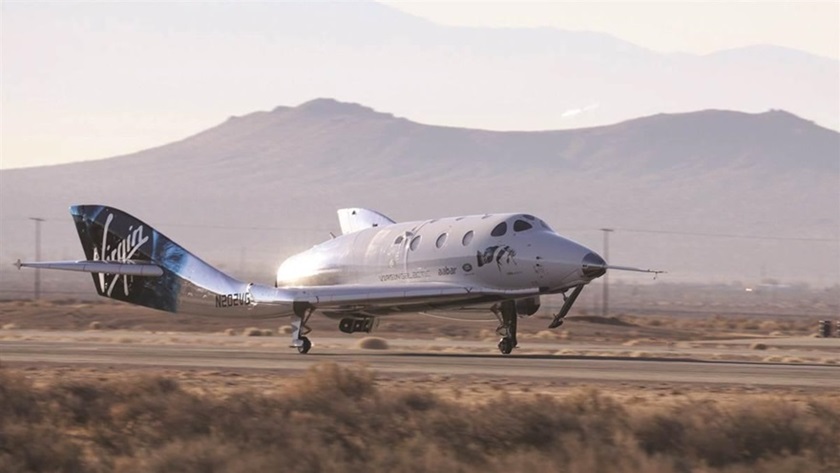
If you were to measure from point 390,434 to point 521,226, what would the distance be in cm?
2000

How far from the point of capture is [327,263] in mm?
45188

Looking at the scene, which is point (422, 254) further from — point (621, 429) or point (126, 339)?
point (621, 429)

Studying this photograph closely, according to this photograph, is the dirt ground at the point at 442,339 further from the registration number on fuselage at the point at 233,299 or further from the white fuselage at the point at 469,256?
the registration number on fuselage at the point at 233,299

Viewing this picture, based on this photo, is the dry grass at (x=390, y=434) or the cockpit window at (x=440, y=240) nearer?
the dry grass at (x=390, y=434)

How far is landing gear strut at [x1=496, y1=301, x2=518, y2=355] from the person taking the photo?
40.5 m

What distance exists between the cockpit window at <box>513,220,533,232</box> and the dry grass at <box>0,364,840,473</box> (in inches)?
649

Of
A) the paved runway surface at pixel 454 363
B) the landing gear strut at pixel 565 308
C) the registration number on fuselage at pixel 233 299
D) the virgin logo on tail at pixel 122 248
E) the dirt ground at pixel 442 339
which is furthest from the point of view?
the virgin logo on tail at pixel 122 248

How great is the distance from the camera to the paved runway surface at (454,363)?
108 feet

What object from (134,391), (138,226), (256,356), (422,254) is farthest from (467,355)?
(134,391)

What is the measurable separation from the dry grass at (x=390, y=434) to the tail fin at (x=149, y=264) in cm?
1970

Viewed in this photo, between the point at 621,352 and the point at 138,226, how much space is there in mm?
14792

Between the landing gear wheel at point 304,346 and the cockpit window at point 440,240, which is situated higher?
the cockpit window at point 440,240

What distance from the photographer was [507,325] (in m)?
40.9

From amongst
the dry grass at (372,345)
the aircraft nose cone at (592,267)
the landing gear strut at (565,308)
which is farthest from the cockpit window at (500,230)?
the dry grass at (372,345)
